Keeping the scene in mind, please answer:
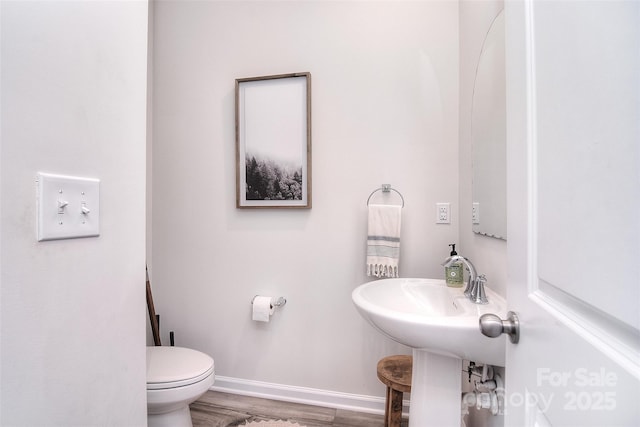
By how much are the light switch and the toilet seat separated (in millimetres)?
904

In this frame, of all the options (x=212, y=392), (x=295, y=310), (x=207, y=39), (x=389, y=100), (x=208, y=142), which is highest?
(x=207, y=39)

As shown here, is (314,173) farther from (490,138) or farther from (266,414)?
(266,414)

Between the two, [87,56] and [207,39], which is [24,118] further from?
[207,39]

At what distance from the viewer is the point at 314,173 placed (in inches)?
71.8

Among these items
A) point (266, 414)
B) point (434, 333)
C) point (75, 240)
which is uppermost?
point (75, 240)

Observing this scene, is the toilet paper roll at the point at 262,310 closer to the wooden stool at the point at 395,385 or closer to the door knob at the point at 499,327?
the wooden stool at the point at 395,385

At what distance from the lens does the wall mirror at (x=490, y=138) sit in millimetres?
1072

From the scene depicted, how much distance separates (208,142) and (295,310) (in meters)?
1.24

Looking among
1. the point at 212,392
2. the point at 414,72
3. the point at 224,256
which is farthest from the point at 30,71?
the point at 212,392

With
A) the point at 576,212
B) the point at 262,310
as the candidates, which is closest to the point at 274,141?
the point at 262,310

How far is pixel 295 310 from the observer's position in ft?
6.09

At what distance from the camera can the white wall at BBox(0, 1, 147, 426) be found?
0.53 meters

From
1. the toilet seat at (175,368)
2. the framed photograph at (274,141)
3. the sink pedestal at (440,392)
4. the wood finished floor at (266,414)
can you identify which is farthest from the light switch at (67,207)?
the wood finished floor at (266,414)

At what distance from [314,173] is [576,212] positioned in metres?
1.52
